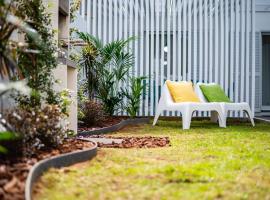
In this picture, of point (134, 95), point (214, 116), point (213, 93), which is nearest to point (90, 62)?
point (134, 95)

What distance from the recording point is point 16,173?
239 cm

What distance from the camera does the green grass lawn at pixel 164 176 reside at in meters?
2.31

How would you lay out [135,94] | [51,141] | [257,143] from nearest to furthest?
[51,141] → [257,143] → [135,94]

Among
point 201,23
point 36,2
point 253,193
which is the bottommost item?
point 253,193

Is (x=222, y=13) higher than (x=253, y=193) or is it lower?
higher

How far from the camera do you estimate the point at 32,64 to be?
3674mm

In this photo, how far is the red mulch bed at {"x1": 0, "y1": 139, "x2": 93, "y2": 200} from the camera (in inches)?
82.5

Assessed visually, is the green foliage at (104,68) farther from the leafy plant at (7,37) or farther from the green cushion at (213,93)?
the leafy plant at (7,37)

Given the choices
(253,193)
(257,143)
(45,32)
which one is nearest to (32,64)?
(45,32)

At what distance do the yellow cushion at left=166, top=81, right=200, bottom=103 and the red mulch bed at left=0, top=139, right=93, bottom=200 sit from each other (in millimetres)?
4689

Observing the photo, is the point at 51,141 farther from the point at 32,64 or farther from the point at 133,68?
the point at 133,68

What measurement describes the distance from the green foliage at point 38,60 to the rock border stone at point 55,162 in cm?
69

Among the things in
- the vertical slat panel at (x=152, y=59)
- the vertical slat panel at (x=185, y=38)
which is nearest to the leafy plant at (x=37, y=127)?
the vertical slat panel at (x=152, y=59)

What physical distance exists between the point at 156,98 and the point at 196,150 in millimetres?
5609
